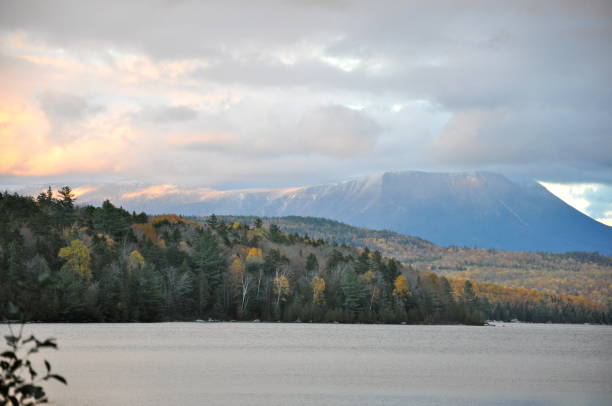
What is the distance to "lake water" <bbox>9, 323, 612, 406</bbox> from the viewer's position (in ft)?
162

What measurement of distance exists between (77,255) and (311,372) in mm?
91295

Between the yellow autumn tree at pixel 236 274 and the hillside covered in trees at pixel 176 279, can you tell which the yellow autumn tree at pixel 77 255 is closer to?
the hillside covered in trees at pixel 176 279

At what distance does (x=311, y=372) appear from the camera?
6500 cm

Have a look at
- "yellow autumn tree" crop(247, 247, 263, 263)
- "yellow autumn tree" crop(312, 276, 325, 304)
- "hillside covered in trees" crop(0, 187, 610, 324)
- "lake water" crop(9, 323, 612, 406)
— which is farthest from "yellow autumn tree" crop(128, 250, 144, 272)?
"lake water" crop(9, 323, 612, 406)

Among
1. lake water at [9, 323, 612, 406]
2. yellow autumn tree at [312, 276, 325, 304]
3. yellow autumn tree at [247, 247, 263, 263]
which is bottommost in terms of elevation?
lake water at [9, 323, 612, 406]

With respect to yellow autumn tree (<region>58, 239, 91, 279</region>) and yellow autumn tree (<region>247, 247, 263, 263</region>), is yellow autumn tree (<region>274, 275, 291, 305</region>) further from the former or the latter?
yellow autumn tree (<region>58, 239, 91, 279</region>)

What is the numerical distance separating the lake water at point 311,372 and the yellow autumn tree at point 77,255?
36487 millimetres

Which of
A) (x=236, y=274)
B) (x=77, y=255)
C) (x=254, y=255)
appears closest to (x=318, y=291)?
(x=236, y=274)

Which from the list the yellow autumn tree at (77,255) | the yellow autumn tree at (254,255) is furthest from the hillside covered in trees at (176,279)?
the yellow autumn tree at (254,255)

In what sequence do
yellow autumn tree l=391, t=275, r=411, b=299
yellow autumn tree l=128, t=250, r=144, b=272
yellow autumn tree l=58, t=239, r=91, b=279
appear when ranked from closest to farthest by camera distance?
yellow autumn tree l=58, t=239, r=91, b=279, yellow autumn tree l=128, t=250, r=144, b=272, yellow autumn tree l=391, t=275, r=411, b=299

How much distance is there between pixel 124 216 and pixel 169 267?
3873 cm

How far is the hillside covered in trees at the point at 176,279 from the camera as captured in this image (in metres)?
138

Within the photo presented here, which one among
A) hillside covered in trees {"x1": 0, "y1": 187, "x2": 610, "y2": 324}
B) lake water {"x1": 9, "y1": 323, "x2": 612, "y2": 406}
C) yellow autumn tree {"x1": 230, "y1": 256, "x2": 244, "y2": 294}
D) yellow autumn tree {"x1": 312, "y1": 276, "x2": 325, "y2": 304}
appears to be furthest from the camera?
yellow autumn tree {"x1": 312, "y1": 276, "x2": 325, "y2": 304}

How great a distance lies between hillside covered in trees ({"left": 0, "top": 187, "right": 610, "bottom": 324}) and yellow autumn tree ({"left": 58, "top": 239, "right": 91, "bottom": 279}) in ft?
0.72
